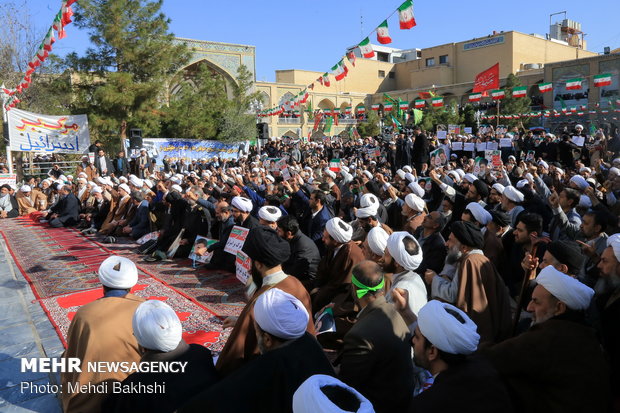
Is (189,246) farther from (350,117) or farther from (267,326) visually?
(350,117)

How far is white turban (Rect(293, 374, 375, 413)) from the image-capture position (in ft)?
4.48

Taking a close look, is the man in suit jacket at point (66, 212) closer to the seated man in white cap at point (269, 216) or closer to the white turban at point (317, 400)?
the seated man in white cap at point (269, 216)

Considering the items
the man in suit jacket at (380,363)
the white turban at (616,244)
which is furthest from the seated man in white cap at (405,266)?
the white turban at (616,244)

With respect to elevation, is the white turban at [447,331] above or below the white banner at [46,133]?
below

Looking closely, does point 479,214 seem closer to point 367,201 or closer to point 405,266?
point 367,201

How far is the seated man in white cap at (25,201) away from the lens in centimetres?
1241

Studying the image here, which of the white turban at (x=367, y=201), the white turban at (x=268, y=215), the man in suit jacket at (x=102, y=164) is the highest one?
the man in suit jacket at (x=102, y=164)

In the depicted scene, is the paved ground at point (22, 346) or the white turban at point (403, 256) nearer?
the white turban at point (403, 256)

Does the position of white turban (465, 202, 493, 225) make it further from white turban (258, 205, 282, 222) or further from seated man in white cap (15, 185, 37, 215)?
seated man in white cap (15, 185, 37, 215)

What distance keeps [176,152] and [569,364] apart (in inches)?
759

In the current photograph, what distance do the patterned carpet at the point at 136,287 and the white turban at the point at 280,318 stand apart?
7.00 ft

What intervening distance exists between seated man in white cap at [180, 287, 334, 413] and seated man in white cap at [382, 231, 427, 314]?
104cm

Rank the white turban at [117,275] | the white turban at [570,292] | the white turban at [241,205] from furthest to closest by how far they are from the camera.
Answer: the white turban at [241,205]
the white turban at [117,275]
the white turban at [570,292]

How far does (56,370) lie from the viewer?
3465 millimetres
